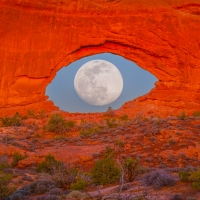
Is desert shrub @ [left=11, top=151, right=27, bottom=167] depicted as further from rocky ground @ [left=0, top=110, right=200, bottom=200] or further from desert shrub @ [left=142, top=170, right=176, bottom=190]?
desert shrub @ [left=142, top=170, right=176, bottom=190]

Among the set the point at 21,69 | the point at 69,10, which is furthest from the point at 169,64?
the point at 21,69

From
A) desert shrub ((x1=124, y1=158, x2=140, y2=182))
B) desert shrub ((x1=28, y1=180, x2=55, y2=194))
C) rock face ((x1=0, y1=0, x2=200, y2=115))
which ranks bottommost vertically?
desert shrub ((x1=28, y1=180, x2=55, y2=194))

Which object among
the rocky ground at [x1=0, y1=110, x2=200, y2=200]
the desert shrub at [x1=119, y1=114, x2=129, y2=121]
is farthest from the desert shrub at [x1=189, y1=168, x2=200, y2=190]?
the desert shrub at [x1=119, y1=114, x2=129, y2=121]

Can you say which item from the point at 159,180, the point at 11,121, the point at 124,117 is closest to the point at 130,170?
the point at 159,180

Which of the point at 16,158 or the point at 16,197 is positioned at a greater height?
the point at 16,158

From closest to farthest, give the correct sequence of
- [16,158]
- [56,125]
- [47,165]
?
[47,165] → [16,158] → [56,125]

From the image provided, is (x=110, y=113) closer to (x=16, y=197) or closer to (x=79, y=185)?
(x=79, y=185)

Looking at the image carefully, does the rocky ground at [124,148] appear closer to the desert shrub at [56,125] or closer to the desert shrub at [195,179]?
the desert shrub at [195,179]

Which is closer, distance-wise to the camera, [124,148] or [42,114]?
[124,148]
